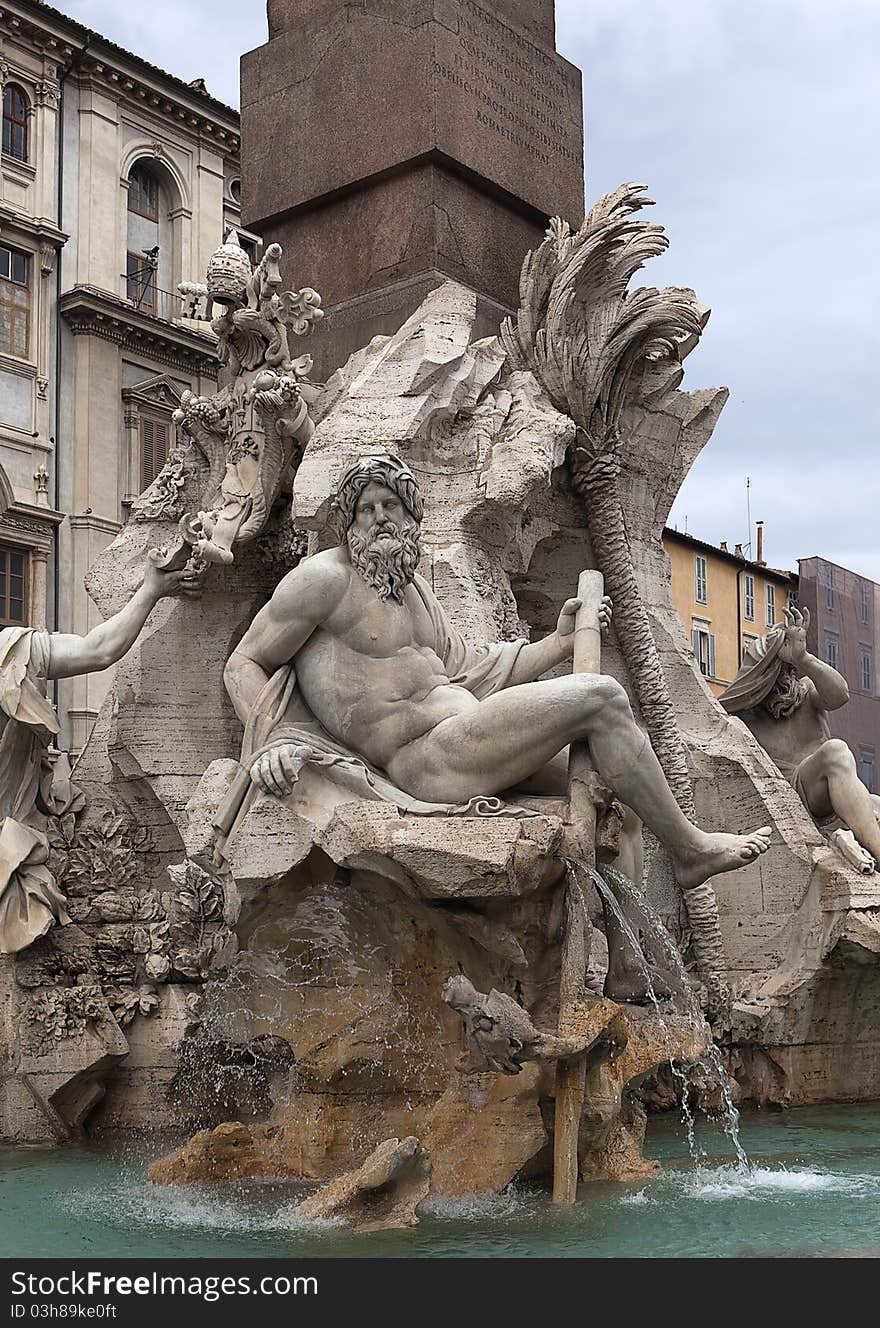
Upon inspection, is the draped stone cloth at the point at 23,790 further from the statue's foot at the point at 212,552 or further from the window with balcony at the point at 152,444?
the window with balcony at the point at 152,444

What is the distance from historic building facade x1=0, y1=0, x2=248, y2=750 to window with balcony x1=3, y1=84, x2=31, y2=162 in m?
0.02

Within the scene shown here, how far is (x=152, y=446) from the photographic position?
23500 mm

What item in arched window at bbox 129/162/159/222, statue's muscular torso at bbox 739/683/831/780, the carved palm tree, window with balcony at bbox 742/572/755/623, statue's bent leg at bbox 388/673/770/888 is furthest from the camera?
window with balcony at bbox 742/572/755/623

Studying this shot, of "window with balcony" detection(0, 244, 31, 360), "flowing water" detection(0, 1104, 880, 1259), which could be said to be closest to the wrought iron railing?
"window with balcony" detection(0, 244, 31, 360)

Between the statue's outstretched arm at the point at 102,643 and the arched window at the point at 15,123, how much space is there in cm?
1699

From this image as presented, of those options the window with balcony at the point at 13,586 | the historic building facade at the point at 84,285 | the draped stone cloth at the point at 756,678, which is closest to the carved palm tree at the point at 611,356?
the draped stone cloth at the point at 756,678

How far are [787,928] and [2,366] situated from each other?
54.0 ft

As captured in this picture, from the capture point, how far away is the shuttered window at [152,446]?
23.4 m

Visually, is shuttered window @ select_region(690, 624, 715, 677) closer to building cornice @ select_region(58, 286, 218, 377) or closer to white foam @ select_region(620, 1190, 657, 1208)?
building cornice @ select_region(58, 286, 218, 377)

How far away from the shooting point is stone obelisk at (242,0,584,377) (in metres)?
9.06

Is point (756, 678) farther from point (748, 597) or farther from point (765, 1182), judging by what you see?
point (748, 597)

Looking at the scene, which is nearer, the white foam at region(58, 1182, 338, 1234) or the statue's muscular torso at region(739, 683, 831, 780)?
the white foam at region(58, 1182, 338, 1234)

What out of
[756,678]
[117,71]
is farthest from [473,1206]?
[117,71]
